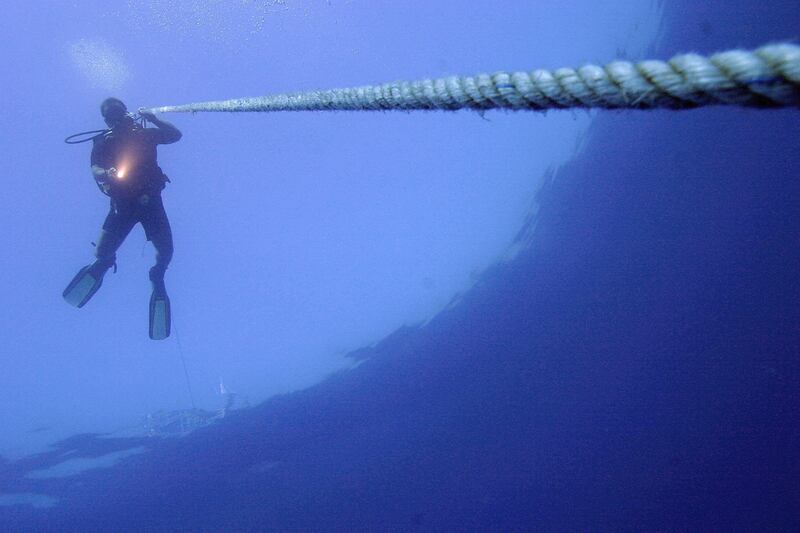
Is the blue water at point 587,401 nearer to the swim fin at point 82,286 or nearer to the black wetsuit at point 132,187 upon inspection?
the swim fin at point 82,286

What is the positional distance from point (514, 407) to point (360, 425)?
890 cm

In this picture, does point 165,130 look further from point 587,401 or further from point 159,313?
point 587,401

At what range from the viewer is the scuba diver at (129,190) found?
6621 mm

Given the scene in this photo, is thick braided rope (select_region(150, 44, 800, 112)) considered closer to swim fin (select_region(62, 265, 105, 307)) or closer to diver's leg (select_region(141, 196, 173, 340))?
diver's leg (select_region(141, 196, 173, 340))

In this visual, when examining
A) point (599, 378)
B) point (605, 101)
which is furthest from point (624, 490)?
point (605, 101)

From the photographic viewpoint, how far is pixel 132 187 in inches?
283

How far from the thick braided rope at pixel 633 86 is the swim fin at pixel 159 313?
8.39 m

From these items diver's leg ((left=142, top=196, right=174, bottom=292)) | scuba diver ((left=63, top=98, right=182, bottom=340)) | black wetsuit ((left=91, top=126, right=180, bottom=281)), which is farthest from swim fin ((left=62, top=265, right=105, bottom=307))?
diver's leg ((left=142, top=196, right=174, bottom=292))

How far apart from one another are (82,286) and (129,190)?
2.26m

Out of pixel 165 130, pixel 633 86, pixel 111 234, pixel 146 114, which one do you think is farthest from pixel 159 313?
pixel 633 86

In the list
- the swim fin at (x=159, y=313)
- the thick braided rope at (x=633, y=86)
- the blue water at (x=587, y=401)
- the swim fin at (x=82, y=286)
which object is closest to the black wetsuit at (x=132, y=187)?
the swim fin at (x=82, y=286)

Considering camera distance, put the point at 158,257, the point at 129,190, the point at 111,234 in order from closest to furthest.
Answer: the point at 129,190 < the point at 111,234 < the point at 158,257

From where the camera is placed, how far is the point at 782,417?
51.0 ft

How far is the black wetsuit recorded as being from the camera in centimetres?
671
